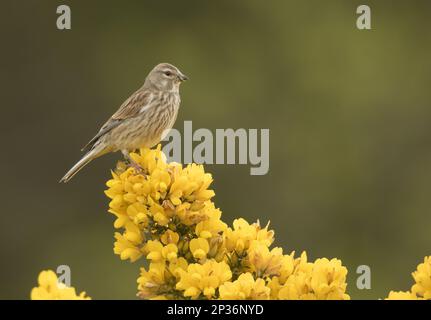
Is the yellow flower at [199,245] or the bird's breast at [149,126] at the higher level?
the bird's breast at [149,126]

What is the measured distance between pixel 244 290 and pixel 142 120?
2641 mm

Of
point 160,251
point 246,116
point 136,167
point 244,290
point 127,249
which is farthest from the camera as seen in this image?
point 246,116

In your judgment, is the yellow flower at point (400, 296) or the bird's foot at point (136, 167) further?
the bird's foot at point (136, 167)

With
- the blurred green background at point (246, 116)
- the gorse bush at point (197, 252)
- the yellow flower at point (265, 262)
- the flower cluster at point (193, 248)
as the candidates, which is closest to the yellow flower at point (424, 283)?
the gorse bush at point (197, 252)

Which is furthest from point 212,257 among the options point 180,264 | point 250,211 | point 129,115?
point 250,211

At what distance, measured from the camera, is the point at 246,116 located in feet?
49.2

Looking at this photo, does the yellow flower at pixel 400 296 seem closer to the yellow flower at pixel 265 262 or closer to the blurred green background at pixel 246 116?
the yellow flower at pixel 265 262

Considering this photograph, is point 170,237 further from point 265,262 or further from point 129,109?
point 129,109

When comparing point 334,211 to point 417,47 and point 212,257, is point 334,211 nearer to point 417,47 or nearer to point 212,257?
Answer: point 417,47

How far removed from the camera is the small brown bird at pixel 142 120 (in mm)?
5716

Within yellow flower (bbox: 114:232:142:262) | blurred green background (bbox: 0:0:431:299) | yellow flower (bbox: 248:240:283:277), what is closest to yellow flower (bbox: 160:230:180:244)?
yellow flower (bbox: 114:232:142:262)

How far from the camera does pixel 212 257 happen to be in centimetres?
374

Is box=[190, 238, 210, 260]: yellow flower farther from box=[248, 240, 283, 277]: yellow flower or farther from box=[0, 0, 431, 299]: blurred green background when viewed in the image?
box=[0, 0, 431, 299]: blurred green background

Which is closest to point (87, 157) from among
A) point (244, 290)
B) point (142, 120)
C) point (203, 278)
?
point (142, 120)
